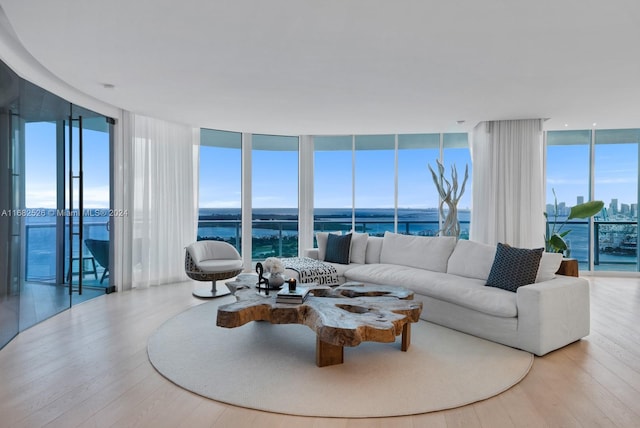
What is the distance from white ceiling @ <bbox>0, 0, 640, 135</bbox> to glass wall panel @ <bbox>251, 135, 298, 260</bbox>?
87.0 inches

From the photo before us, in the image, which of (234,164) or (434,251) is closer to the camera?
(434,251)

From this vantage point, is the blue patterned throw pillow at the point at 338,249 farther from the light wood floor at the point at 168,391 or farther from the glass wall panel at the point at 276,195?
→ the light wood floor at the point at 168,391

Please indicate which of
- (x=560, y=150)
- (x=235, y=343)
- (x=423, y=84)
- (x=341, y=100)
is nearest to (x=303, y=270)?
(x=235, y=343)

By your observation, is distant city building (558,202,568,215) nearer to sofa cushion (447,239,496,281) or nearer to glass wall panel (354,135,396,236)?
glass wall panel (354,135,396,236)

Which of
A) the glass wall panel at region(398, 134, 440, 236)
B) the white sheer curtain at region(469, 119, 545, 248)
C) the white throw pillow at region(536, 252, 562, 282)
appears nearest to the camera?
the white throw pillow at region(536, 252, 562, 282)

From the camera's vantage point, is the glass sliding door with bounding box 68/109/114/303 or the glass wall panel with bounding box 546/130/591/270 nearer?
the glass sliding door with bounding box 68/109/114/303

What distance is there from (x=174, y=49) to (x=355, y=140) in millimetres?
4793

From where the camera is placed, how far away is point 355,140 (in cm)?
764

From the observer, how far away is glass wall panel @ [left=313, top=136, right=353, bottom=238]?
764 centimetres

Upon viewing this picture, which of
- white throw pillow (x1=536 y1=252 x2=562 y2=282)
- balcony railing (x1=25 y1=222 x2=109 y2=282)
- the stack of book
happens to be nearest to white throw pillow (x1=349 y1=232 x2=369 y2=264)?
the stack of book

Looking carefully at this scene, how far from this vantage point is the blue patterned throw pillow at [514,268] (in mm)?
3641

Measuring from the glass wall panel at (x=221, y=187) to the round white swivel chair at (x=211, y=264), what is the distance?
5.37ft

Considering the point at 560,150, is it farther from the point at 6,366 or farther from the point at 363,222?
the point at 6,366

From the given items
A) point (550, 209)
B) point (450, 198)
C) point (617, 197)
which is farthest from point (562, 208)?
point (450, 198)
